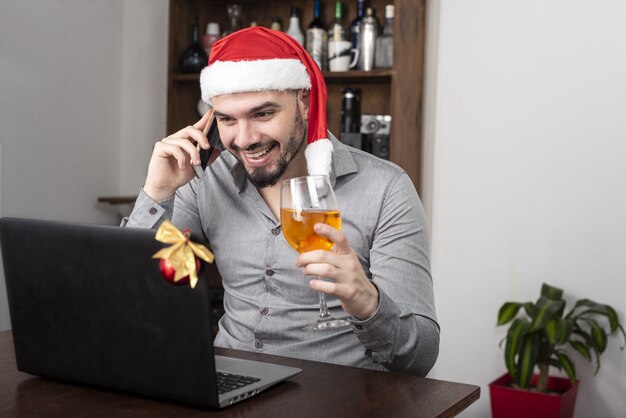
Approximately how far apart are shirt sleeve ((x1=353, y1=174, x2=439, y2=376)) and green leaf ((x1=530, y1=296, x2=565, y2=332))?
1038 mm

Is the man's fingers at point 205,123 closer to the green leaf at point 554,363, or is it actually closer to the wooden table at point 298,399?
the wooden table at point 298,399

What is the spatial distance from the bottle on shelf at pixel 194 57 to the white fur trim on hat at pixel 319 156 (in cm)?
167

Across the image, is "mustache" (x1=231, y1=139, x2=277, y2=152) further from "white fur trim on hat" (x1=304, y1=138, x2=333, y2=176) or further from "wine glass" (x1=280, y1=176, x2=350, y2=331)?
"wine glass" (x1=280, y1=176, x2=350, y2=331)

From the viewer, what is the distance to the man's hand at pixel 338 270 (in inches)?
39.6

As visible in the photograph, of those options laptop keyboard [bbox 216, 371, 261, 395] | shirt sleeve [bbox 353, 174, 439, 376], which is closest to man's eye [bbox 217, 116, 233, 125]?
shirt sleeve [bbox 353, 174, 439, 376]

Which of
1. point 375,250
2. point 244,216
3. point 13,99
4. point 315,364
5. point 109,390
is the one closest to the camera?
point 109,390

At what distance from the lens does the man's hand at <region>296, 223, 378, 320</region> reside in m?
1.01

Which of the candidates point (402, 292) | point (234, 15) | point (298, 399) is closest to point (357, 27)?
point (234, 15)

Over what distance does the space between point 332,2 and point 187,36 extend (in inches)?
24.6

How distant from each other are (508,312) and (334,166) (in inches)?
47.9

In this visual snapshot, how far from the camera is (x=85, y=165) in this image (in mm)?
3131

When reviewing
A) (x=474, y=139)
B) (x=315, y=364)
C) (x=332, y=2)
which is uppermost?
(x=332, y=2)

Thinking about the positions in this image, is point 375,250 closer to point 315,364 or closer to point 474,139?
point 315,364

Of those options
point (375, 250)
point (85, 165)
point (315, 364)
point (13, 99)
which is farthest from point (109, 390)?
point (85, 165)
